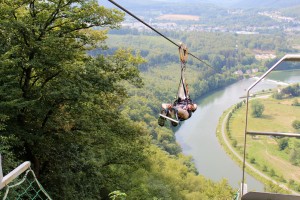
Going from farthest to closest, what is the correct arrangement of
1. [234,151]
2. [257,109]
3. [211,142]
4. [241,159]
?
[211,142] → [257,109] → [234,151] → [241,159]

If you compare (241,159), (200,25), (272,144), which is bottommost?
(200,25)

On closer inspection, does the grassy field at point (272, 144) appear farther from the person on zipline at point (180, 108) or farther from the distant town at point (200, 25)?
the distant town at point (200, 25)

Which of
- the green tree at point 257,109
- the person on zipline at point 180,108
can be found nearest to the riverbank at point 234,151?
the green tree at point 257,109

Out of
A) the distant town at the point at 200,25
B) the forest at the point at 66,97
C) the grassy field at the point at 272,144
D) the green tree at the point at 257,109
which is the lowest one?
the distant town at the point at 200,25

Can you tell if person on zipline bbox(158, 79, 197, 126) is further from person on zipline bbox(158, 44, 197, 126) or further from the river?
the river

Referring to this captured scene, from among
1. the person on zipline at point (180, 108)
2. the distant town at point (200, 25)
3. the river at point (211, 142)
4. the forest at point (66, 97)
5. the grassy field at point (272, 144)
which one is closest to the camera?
the person on zipline at point (180, 108)

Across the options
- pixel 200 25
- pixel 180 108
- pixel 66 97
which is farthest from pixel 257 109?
pixel 200 25

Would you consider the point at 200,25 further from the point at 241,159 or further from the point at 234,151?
the point at 241,159

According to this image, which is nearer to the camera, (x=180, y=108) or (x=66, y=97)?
(x=180, y=108)
